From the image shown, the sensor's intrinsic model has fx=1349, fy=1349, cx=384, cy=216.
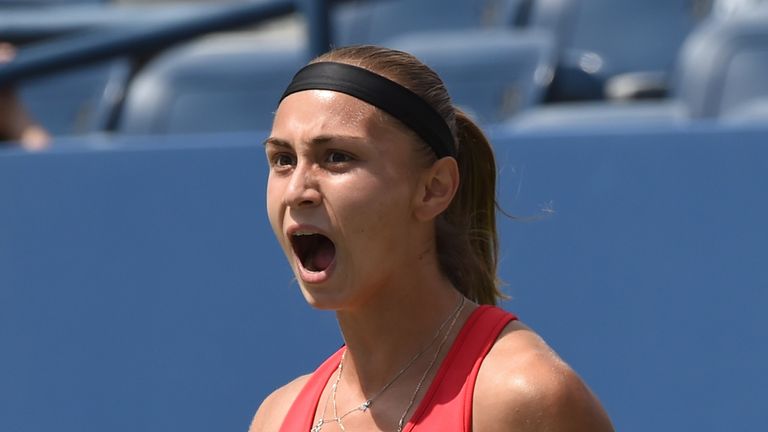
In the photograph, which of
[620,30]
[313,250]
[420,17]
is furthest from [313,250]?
[420,17]

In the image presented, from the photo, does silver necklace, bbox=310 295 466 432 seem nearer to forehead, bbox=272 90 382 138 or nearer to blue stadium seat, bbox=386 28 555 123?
forehead, bbox=272 90 382 138

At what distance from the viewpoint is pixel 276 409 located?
169cm

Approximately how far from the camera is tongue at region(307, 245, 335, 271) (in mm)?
1479

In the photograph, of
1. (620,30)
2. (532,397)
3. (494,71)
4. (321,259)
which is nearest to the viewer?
(532,397)

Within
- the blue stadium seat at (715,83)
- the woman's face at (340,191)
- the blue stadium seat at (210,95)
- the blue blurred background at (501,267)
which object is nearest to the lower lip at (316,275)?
the woman's face at (340,191)

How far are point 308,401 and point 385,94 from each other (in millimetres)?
400

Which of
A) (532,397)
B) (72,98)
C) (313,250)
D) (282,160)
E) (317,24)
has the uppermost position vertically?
(72,98)

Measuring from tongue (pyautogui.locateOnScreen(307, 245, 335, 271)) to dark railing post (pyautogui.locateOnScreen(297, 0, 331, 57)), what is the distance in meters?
1.92

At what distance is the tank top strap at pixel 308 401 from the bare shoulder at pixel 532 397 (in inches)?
10.3

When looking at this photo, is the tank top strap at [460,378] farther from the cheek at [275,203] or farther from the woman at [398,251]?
the cheek at [275,203]

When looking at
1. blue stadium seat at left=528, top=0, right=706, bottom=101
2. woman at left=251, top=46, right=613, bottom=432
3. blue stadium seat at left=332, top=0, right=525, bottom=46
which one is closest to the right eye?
woman at left=251, top=46, right=613, bottom=432

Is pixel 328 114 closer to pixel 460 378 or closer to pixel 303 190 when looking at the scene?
pixel 303 190

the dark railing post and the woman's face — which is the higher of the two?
the dark railing post

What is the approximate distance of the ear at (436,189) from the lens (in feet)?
4.92
